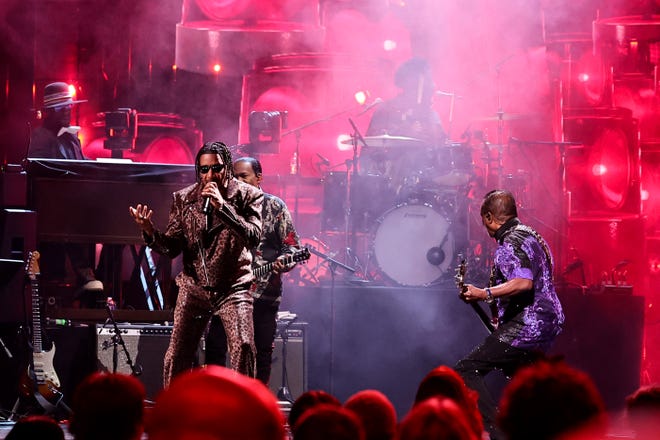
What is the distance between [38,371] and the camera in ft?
26.3

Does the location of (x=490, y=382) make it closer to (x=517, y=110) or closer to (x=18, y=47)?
(x=517, y=110)

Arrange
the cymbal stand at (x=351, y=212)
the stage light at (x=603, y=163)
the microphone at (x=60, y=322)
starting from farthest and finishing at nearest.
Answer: the stage light at (x=603, y=163), the cymbal stand at (x=351, y=212), the microphone at (x=60, y=322)

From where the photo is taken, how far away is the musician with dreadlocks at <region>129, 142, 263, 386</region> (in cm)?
625

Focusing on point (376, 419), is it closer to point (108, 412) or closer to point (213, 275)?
point (108, 412)

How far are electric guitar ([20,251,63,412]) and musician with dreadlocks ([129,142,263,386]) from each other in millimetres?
2084

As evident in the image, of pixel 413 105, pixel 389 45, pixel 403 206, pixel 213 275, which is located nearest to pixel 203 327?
pixel 213 275

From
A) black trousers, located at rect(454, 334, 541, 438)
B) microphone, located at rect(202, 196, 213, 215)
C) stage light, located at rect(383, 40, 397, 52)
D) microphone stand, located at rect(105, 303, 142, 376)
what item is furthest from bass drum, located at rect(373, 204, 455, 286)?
stage light, located at rect(383, 40, 397, 52)

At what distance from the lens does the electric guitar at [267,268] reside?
7477mm

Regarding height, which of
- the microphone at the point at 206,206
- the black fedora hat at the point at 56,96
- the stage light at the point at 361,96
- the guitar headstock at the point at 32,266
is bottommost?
the guitar headstock at the point at 32,266

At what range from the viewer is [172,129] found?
14602mm

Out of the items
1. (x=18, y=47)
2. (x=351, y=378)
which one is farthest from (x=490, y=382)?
(x=18, y=47)

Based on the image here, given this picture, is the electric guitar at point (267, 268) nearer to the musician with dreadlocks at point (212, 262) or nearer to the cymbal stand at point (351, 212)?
the musician with dreadlocks at point (212, 262)

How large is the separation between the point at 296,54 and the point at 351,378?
6.72m

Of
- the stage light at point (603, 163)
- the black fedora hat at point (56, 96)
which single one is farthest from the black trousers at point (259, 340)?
the stage light at point (603, 163)
